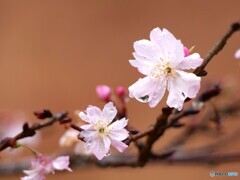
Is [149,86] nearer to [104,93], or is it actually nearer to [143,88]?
[143,88]

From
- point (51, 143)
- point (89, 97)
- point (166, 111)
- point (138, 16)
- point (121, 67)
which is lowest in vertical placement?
point (166, 111)

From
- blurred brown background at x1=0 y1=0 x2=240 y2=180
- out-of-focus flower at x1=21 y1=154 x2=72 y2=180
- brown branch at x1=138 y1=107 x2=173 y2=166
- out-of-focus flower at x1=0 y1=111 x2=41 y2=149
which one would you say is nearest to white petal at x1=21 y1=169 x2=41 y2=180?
out-of-focus flower at x1=21 y1=154 x2=72 y2=180

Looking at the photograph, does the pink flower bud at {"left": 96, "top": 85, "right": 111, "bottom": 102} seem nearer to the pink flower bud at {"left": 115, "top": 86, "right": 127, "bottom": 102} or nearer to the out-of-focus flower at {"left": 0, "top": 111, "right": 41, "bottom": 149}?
the pink flower bud at {"left": 115, "top": 86, "right": 127, "bottom": 102}

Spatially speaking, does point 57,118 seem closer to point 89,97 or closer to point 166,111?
point 166,111

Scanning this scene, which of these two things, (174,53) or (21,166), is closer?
(174,53)

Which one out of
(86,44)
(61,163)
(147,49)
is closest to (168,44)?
(147,49)

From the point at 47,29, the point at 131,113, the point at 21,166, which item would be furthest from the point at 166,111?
the point at 47,29
